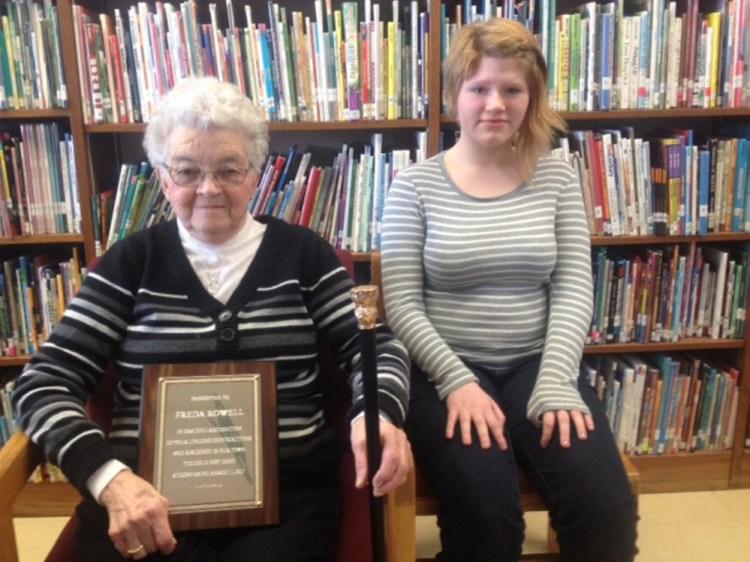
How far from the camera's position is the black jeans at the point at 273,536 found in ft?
3.24

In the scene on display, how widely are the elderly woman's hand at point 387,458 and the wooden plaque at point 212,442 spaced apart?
6.0 inches

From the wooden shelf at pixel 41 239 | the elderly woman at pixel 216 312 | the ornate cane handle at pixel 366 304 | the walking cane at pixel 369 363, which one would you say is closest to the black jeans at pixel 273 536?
the elderly woman at pixel 216 312

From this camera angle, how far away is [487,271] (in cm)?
133

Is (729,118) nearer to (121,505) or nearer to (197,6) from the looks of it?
(197,6)

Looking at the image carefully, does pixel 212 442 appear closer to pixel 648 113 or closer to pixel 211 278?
pixel 211 278

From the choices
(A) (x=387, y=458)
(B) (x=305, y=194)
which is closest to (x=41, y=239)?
(B) (x=305, y=194)

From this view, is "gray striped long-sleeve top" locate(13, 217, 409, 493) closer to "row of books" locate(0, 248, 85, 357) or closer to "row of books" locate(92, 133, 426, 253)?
"row of books" locate(92, 133, 426, 253)

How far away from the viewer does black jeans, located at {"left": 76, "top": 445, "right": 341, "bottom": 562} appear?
99 centimetres

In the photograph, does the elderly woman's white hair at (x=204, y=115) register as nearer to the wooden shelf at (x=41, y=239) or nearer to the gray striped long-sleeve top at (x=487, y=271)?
the gray striped long-sleeve top at (x=487, y=271)

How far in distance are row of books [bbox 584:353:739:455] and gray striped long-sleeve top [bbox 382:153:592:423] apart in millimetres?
708

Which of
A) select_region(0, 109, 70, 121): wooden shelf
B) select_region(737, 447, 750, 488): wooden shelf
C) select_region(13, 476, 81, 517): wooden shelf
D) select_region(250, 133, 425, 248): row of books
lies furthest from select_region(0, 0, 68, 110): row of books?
select_region(737, 447, 750, 488): wooden shelf

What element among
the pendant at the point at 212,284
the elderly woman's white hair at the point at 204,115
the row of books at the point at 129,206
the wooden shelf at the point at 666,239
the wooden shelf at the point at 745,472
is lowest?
the wooden shelf at the point at 745,472

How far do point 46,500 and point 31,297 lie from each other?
24.8 inches

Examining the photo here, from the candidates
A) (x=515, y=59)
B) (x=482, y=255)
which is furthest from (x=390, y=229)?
(x=515, y=59)
